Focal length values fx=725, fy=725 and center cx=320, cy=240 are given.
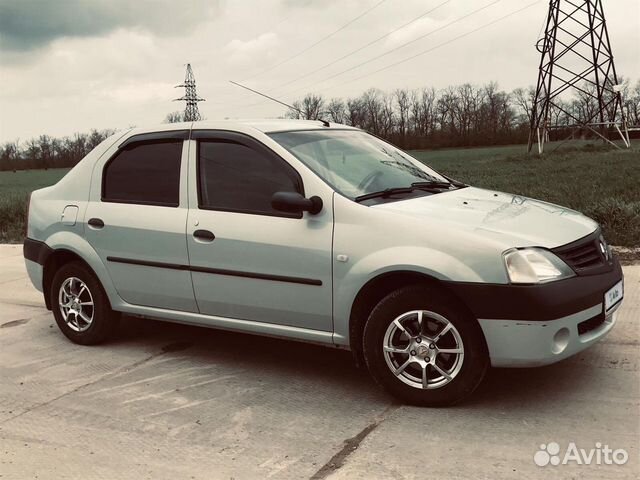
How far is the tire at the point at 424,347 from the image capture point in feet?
12.6

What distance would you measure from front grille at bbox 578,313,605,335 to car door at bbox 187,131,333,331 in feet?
4.54

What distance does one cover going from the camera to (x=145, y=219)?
4.98m

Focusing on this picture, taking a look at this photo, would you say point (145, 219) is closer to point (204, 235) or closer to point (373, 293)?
point (204, 235)

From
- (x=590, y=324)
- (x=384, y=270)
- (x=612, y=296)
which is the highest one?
(x=384, y=270)

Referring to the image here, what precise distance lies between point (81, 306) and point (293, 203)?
227cm

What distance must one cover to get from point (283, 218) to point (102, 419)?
1541 millimetres

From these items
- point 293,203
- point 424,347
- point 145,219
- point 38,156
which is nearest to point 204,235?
point 145,219

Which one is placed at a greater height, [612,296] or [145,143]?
[145,143]

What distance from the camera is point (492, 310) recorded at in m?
3.72

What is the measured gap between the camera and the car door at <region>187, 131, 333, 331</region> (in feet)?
13.9

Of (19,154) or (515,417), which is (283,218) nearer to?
(515,417)

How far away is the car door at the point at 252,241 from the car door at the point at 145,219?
0.13 meters

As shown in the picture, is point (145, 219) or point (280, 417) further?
point (145, 219)

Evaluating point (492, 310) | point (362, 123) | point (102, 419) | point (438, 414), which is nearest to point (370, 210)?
point (492, 310)
